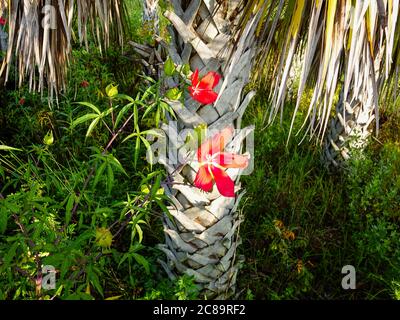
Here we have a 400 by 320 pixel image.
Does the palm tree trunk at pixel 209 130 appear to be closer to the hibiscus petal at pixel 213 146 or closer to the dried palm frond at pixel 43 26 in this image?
the hibiscus petal at pixel 213 146

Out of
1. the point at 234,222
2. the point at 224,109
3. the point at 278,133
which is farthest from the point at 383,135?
the point at 224,109

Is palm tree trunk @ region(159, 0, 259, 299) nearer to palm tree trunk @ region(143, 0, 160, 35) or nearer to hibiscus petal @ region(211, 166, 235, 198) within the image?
hibiscus petal @ region(211, 166, 235, 198)

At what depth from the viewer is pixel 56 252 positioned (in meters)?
1.48

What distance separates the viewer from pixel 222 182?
1448mm

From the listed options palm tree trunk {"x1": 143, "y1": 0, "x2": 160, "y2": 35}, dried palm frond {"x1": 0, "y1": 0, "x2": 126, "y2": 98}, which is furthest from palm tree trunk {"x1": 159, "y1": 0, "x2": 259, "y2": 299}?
palm tree trunk {"x1": 143, "y1": 0, "x2": 160, "y2": 35}

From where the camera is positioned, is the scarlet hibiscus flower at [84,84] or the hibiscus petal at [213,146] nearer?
the hibiscus petal at [213,146]

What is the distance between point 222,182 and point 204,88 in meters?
0.32

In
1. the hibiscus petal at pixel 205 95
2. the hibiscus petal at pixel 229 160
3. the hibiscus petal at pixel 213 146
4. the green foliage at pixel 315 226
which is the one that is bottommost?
the green foliage at pixel 315 226

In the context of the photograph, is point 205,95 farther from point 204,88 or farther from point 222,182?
point 222,182

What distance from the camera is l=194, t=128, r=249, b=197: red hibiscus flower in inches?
57.1

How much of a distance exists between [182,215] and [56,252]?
545 millimetres

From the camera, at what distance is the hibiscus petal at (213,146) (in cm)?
147

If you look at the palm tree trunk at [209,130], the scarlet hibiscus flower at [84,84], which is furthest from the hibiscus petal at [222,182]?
the scarlet hibiscus flower at [84,84]
